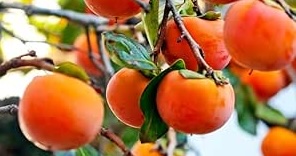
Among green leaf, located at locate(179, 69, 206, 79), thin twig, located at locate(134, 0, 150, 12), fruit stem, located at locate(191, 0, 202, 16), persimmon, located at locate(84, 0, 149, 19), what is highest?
persimmon, located at locate(84, 0, 149, 19)

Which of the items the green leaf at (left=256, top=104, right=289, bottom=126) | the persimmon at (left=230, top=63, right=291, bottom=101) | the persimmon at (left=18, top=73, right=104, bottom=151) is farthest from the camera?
the green leaf at (left=256, top=104, right=289, bottom=126)

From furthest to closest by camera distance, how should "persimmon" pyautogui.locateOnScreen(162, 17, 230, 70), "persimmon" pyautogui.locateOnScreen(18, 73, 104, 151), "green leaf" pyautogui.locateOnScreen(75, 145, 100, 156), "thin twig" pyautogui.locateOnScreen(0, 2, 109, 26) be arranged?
"thin twig" pyautogui.locateOnScreen(0, 2, 109, 26) → "green leaf" pyautogui.locateOnScreen(75, 145, 100, 156) → "persimmon" pyautogui.locateOnScreen(162, 17, 230, 70) → "persimmon" pyautogui.locateOnScreen(18, 73, 104, 151)

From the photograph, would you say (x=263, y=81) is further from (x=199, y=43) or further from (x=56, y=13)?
(x=199, y=43)

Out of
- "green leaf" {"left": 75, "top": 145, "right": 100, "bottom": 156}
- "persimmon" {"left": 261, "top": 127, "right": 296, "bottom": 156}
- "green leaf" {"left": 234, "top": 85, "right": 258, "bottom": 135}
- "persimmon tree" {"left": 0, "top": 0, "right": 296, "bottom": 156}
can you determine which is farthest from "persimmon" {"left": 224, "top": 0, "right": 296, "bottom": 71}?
"green leaf" {"left": 234, "top": 85, "right": 258, "bottom": 135}

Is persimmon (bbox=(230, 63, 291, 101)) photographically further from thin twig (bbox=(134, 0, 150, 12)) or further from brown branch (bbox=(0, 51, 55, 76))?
brown branch (bbox=(0, 51, 55, 76))

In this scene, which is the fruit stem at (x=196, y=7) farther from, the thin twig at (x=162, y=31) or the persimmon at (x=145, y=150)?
the persimmon at (x=145, y=150)

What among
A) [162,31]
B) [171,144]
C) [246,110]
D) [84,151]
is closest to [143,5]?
[162,31]

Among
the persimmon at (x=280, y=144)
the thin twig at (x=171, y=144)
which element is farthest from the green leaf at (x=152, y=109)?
the persimmon at (x=280, y=144)
